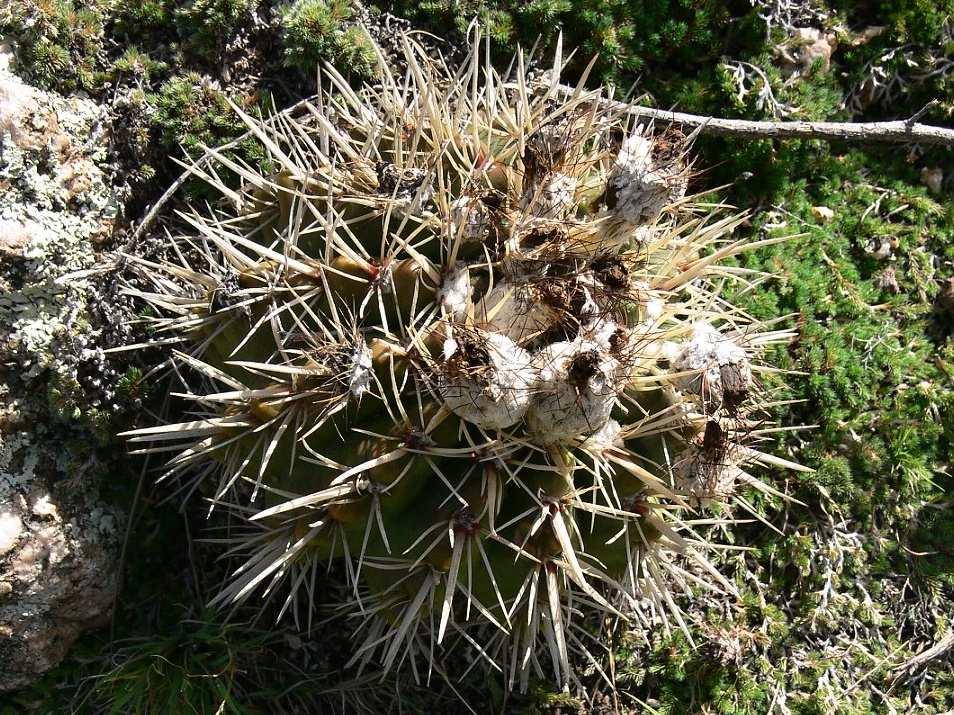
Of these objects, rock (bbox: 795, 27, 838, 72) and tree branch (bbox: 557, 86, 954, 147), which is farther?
rock (bbox: 795, 27, 838, 72)

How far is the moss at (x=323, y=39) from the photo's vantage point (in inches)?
100

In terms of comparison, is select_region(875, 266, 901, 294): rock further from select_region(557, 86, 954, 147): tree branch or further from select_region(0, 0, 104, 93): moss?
select_region(0, 0, 104, 93): moss

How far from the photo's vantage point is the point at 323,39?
8.38 ft

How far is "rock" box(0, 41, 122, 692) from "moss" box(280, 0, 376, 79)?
684 millimetres

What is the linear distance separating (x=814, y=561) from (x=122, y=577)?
2.31 metres

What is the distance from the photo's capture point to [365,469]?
1.64 meters

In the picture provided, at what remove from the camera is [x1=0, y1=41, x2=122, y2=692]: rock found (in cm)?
227

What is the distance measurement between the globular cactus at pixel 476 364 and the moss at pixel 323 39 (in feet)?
2.29

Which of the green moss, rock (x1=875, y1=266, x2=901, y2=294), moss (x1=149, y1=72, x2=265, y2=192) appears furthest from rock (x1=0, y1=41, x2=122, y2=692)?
rock (x1=875, y1=266, x2=901, y2=294)

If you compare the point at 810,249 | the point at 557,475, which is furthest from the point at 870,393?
the point at 557,475

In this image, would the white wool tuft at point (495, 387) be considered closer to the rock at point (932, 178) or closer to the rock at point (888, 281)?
the rock at point (888, 281)

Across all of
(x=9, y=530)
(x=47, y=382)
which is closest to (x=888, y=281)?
(x=47, y=382)

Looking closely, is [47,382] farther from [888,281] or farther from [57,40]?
[888,281]

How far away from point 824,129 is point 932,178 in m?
0.67
